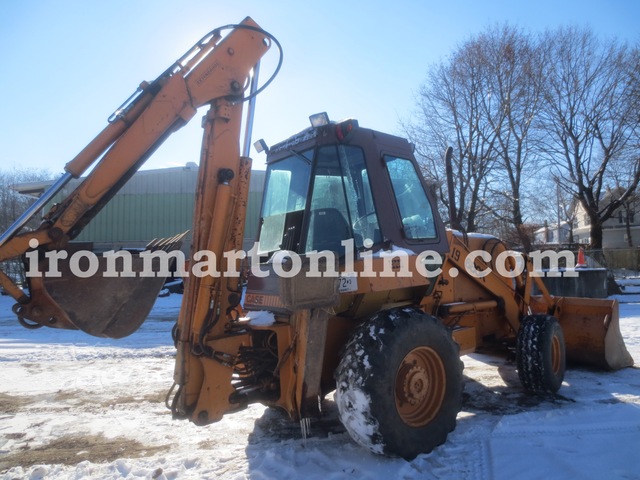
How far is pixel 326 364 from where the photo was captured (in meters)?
4.14

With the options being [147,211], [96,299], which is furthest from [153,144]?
[147,211]

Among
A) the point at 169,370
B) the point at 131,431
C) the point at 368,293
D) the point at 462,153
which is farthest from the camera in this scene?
the point at 462,153

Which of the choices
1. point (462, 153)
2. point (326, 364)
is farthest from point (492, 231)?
point (326, 364)

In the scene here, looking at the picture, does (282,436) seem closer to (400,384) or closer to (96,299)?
(400,384)

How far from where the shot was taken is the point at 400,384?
3.83m

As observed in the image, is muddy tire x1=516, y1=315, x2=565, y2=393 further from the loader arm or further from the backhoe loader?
the loader arm

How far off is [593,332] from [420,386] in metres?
3.55

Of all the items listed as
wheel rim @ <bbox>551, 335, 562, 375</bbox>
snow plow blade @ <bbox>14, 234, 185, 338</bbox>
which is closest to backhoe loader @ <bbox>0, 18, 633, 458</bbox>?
snow plow blade @ <bbox>14, 234, 185, 338</bbox>

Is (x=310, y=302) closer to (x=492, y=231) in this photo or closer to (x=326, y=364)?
(x=326, y=364)

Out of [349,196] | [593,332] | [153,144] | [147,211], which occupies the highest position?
[147,211]

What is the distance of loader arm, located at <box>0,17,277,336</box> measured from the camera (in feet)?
11.2

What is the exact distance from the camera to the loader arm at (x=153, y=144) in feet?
11.2

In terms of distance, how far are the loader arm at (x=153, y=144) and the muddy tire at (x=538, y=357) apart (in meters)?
3.55

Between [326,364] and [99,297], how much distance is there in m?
1.85
